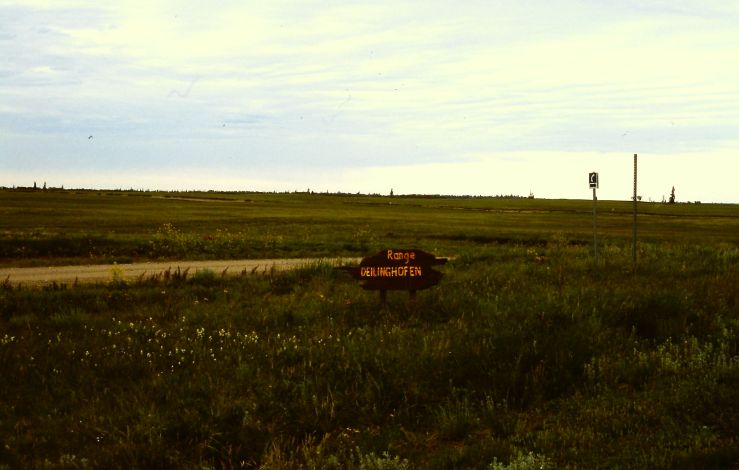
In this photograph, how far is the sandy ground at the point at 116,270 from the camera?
16.7 metres

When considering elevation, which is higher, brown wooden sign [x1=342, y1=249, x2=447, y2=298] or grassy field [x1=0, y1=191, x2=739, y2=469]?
brown wooden sign [x1=342, y1=249, x2=447, y2=298]

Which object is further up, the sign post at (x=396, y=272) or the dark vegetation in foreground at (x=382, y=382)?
the sign post at (x=396, y=272)

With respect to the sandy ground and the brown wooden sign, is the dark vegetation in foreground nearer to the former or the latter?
the brown wooden sign

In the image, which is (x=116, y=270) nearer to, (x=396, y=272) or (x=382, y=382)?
(x=396, y=272)

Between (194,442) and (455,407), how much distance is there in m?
2.85

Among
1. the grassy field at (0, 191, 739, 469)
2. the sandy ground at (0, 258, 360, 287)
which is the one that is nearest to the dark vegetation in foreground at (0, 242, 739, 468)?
the grassy field at (0, 191, 739, 469)

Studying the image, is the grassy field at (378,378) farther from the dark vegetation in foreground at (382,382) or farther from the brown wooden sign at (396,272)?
the brown wooden sign at (396,272)

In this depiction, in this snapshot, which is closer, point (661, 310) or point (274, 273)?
point (661, 310)

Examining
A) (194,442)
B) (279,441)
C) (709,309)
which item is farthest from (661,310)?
(194,442)

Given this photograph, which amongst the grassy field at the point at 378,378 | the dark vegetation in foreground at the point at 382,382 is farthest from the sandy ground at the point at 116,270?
the dark vegetation in foreground at the point at 382,382

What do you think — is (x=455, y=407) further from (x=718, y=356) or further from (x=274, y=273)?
(x=274, y=273)

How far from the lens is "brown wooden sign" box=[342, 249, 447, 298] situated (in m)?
12.1

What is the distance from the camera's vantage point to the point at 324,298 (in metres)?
13.3

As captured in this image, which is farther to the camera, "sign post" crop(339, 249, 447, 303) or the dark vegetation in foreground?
"sign post" crop(339, 249, 447, 303)
